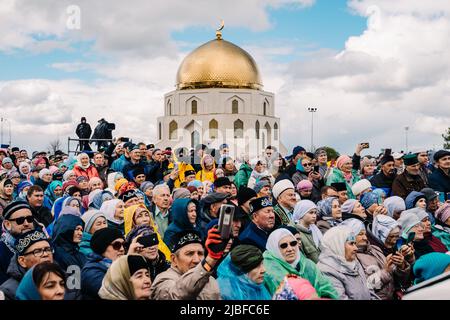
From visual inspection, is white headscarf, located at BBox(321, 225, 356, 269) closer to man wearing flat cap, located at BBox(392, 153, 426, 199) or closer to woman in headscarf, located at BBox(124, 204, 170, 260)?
woman in headscarf, located at BBox(124, 204, 170, 260)

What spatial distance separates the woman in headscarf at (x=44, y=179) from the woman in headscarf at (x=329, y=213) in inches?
194

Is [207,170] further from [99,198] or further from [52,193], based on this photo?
[99,198]

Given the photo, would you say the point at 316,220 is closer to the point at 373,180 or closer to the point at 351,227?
the point at 351,227

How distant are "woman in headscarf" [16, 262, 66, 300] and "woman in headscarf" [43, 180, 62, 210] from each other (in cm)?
478

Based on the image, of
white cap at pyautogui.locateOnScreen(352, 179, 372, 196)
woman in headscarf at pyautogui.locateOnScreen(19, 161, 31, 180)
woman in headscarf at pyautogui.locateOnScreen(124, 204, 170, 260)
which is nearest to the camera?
woman in headscarf at pyautogui.locateOnScreen(124, 204, 170, 260)

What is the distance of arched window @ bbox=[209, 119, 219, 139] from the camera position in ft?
148

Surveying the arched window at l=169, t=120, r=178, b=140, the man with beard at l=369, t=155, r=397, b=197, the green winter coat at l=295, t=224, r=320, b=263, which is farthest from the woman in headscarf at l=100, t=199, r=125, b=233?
the arched window at l=169, t=120, r=178, b=140

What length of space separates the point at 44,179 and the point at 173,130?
3802 cm

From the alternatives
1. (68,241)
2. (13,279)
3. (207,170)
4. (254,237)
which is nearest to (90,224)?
(68,241)

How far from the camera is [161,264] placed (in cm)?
518
